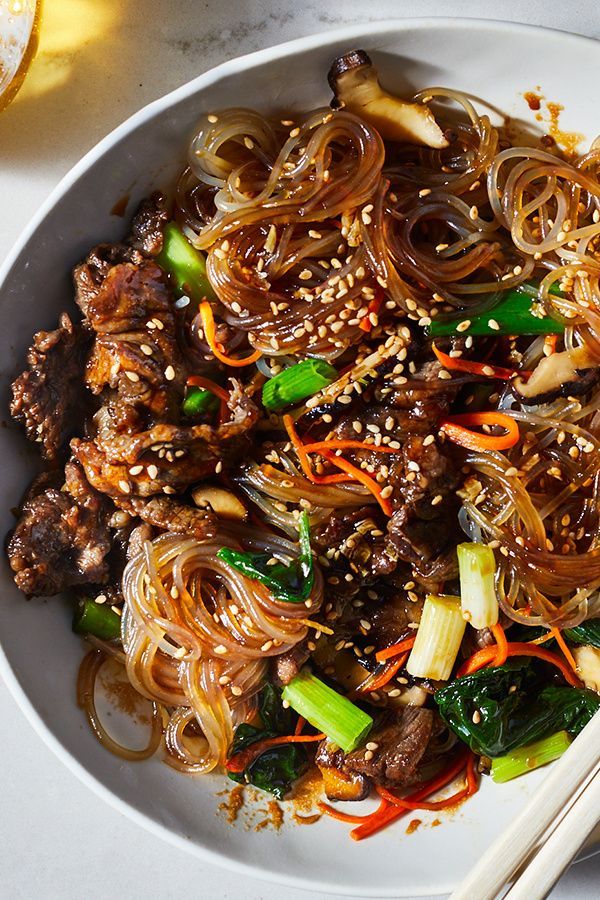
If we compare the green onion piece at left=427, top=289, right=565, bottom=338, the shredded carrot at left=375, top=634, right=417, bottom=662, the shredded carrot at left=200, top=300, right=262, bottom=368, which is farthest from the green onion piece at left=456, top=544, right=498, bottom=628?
the shredded carrot at left=200, top=300, right=262, bottom=368

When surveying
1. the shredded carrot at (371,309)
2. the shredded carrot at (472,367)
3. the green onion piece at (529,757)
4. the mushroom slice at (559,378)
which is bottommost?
the green onion piece at (529,757)

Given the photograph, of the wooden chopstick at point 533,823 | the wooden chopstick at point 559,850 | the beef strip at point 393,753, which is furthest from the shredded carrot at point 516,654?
the wooden chopstick at point 559,850

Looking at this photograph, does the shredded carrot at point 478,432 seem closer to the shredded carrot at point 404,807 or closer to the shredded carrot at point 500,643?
the shredded carrot at point 500,643

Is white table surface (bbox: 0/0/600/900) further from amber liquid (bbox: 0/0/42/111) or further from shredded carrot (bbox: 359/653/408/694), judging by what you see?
shredded carrot (bbox: 359/653/408/694)

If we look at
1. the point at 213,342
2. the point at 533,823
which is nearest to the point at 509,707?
the point at 533,823

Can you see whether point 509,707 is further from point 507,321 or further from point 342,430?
point 507,321
